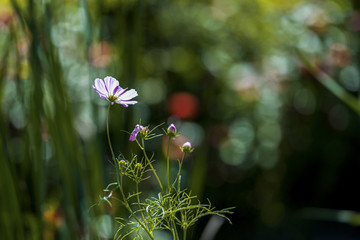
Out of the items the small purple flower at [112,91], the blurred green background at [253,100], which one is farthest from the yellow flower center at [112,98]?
the blurred green background at [253,100]

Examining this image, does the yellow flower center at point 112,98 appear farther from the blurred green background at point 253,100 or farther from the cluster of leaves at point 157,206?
the blurred green background at point 253,100

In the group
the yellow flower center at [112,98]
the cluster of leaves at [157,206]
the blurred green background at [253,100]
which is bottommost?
the blurred green background at [253,100]

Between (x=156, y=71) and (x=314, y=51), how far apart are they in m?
0.72

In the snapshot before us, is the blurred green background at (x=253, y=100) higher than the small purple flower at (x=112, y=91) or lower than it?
lower

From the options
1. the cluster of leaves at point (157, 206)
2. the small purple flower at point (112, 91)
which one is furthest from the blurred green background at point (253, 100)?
the small purple flower at point (112, 91)

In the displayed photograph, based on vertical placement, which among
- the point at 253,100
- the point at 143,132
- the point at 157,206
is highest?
the point at 143,132

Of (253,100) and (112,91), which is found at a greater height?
(112,91)

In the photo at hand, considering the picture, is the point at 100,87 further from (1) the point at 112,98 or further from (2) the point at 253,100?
(2) the point at 253,100

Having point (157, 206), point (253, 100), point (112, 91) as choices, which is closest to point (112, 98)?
point (112, 91)

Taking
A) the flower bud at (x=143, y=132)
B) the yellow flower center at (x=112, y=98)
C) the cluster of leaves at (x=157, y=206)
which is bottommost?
the cluster of leaves at (x=157, y=206)

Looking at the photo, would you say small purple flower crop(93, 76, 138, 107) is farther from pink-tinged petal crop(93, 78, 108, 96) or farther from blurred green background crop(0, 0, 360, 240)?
blurred green background crop(0, 0, 360, 240)

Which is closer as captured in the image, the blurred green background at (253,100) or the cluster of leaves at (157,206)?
the cluster of leaves at (157,206)

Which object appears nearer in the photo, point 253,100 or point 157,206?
point 157,206

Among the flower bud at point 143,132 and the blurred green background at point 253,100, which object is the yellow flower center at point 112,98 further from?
the blurred green background at point 253,100
